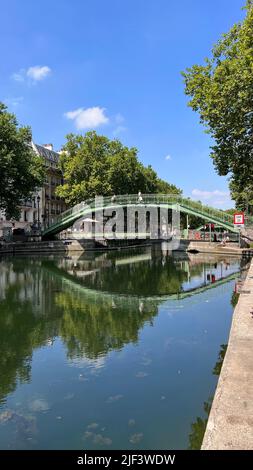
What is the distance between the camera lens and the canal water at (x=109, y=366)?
18.3ft

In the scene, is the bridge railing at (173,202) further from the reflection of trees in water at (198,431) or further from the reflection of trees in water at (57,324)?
the reflection of trees in water at (198,431)

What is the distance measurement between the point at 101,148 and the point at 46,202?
62.4 feet

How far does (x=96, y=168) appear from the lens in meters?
50.8

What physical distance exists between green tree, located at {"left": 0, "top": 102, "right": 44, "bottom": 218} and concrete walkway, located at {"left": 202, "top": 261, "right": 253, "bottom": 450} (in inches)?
1191

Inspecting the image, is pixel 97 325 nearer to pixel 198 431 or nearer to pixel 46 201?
pixel 198 431

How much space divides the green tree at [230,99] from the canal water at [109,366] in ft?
25.6

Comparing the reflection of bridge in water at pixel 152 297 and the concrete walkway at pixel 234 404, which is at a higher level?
the concrete walkway at pixel 234 404

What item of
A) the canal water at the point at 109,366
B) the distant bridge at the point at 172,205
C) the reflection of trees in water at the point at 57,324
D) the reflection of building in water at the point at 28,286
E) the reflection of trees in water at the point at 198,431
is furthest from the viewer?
the distant bridge at the point at 172,205

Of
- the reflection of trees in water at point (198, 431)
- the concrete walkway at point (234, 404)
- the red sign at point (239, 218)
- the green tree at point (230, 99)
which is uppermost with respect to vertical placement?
the green tree at point (230, 99)

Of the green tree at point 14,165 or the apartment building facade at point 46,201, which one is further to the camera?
the apartment building facade at point 46,201

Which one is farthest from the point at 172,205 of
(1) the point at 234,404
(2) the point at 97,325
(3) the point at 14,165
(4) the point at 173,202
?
(1) the point at 234,404

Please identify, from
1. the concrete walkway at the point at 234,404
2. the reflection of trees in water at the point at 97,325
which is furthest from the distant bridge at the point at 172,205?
the concrete walkway at the point at 234,404

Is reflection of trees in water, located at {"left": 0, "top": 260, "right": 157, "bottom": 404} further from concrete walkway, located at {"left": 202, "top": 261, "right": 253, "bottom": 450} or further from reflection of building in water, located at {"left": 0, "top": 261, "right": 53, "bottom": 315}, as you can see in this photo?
concrete walkway, located at {"left": 202, "top": 261, "right": 253, "bottom": 450}
